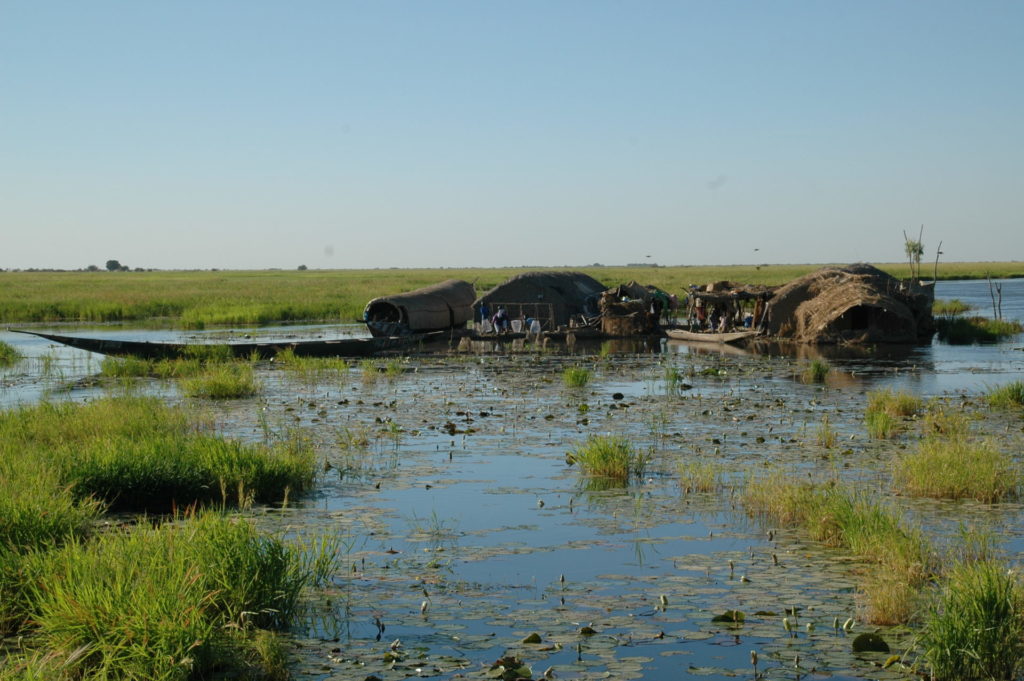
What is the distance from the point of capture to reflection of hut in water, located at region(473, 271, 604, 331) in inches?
1475

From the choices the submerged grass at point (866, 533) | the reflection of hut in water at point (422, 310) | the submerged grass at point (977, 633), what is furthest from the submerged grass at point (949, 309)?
the submerged grass at point (977, 633)

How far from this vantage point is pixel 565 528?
31.5 feet

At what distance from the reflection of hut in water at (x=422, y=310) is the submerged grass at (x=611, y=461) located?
76.2 feet

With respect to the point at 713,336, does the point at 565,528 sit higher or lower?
lower

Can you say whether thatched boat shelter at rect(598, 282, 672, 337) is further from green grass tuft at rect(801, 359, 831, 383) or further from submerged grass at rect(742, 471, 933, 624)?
submerged grass at rect(742, 471, 933, 624)

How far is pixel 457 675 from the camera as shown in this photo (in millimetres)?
6133

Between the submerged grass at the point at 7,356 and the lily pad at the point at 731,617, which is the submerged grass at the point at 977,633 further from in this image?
the submerged grass at the point at 7,356

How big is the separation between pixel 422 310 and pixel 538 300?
4060mm

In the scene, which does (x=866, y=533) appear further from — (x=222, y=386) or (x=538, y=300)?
(x=538, y=300)

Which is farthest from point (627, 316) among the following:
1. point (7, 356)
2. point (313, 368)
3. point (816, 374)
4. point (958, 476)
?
point (958, 476)

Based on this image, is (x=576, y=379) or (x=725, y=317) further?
(x=725, y=317)

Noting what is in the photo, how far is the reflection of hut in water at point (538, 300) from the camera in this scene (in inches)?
1475

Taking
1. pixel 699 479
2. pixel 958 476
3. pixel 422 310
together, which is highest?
pixel 422 310

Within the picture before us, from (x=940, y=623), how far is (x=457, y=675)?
8.91ft
